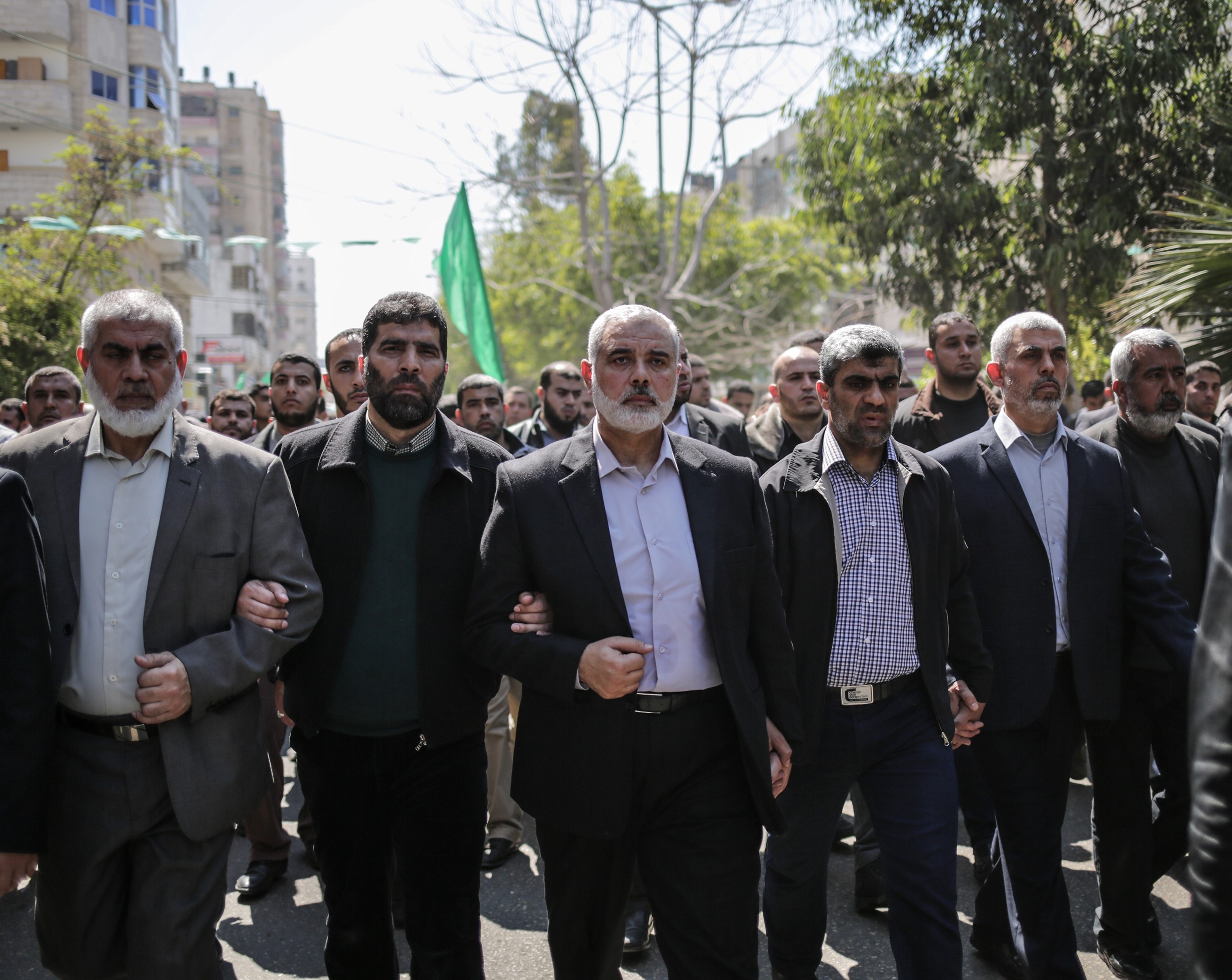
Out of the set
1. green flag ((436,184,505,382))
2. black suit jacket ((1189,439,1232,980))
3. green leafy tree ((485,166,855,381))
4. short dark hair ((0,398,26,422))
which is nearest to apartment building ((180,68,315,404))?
green leafy tree ((485,166,855,381))

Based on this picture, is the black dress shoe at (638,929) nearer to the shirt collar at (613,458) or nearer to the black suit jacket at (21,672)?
the shirt collar at (613,458)

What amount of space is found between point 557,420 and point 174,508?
15.8 feet

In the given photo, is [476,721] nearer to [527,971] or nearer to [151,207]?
[527,971]

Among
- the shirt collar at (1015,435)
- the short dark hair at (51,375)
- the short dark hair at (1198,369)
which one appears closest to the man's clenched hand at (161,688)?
the shirt collar at (1015,435)

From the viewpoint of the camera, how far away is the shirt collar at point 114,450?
3133mm

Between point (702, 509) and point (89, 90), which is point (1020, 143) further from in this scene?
point (89, 90)

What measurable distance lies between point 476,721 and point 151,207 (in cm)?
3999

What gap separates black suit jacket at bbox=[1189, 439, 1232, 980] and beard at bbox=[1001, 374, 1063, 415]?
2.60 metres

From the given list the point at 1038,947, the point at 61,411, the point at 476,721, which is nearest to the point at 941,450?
the point at 1038,947

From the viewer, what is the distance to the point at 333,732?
350 centimetres

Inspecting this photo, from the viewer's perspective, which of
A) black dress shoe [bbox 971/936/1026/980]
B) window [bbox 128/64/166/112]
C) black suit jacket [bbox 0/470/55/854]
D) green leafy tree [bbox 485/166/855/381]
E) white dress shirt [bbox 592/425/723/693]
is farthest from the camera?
window [bbox 128/64/166/112]

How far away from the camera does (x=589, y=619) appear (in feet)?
10.1

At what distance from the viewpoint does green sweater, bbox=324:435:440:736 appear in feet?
11.2

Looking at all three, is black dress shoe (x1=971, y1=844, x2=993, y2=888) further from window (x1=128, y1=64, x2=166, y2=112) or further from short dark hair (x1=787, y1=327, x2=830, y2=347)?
window (x1=128, y1=64, x2=166, y2=112)
